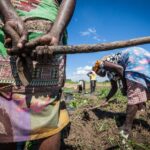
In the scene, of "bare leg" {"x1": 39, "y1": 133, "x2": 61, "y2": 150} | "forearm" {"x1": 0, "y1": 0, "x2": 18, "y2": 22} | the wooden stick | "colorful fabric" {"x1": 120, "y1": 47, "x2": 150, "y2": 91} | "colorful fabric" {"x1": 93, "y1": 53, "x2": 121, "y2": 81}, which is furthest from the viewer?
"colorful fabric" {"x1": 93, "y1": 53, "x2": 121, "y2": 81}

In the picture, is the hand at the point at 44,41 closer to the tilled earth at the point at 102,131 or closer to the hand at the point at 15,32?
the hand at the point at 15,32

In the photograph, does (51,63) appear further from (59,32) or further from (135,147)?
(135,147)

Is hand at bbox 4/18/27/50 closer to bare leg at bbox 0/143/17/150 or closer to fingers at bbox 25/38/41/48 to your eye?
fingers at bbox 25/38/41/48

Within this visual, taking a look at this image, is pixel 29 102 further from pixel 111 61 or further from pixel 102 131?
pixel 111 61

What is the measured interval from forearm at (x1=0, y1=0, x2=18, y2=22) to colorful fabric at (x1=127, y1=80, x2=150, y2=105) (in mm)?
3379

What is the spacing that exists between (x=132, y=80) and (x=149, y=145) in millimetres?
960

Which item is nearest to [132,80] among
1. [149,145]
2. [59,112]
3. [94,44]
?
[149,145]

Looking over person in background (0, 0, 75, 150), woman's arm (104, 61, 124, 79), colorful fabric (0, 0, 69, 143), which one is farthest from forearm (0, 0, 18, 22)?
woman's arm (104, 61, 124, 79)

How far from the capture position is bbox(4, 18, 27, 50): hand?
5.50 feet

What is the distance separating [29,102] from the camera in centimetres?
187

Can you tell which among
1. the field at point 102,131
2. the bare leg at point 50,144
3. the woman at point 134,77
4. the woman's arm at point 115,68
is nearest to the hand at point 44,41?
the bare leg at point 50,144

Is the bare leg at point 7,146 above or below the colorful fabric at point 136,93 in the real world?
below

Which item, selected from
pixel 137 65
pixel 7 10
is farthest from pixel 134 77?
pixel 7 10

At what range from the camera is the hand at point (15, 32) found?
1678 millimetres
